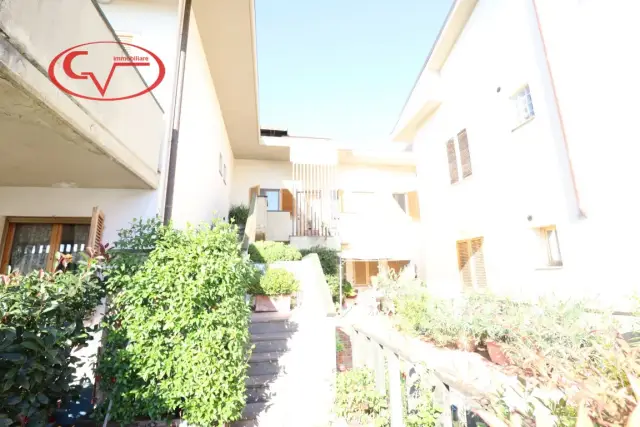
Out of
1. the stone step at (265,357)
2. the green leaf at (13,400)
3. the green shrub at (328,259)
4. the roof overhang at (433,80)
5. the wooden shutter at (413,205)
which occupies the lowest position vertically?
the stone step at (265,357)

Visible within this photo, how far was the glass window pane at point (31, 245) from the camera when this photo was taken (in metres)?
6.02

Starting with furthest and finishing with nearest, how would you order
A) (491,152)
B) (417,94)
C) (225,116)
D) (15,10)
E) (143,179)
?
(417,94), (225,116), (491,152), (143,179), (15,10)

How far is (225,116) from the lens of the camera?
12.7 m

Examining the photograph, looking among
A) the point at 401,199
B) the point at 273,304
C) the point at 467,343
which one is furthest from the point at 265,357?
the point at 401,199

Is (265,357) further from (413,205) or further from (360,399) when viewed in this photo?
(413,205)

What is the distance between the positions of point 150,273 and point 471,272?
9.92 m

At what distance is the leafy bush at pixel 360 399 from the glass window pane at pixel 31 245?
20.7ft

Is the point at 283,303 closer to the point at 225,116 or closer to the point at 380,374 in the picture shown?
the point at 380,374

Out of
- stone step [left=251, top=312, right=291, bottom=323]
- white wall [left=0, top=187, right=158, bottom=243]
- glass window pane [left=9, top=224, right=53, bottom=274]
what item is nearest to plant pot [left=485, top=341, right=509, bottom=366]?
stone step [left=251, top=312, right=291, bottom=323]

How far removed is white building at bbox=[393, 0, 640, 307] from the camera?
6.39 meters

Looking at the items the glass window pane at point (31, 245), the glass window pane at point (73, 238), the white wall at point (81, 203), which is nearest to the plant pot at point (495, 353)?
the white wall at point (81, 203)

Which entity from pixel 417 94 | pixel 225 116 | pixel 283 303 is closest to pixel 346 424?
pixel 283 303

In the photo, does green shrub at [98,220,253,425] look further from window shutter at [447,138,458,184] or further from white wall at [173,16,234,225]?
window shutter at [447,138,458,184]

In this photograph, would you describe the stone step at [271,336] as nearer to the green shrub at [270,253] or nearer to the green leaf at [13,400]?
the green shrub at [270,253]
